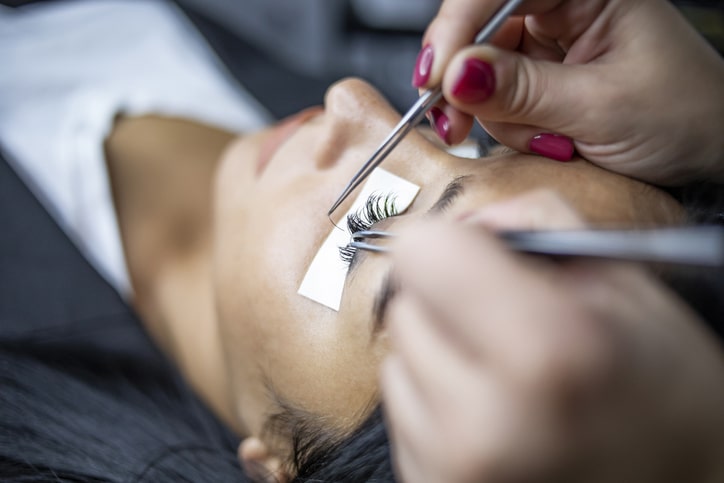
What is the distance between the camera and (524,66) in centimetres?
68

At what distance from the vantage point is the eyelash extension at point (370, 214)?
76 centimetres

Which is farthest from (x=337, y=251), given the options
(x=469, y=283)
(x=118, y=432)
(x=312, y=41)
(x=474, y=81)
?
(x=312, y=41)

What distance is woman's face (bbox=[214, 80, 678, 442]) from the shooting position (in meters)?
0.70

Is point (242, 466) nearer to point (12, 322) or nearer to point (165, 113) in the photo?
point (12, 322)

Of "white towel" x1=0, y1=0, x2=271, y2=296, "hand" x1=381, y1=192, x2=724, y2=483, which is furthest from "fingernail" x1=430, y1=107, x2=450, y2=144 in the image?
"white towel" x1=0, y1=0, x2=271, y2=296

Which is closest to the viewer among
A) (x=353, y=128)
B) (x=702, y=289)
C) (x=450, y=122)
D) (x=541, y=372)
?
(x=541, y=372)

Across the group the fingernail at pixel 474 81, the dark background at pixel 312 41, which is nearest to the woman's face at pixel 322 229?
the fingernail at pixel 474 81

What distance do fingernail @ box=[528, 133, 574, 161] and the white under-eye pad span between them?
15cm

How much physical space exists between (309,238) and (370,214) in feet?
0.29

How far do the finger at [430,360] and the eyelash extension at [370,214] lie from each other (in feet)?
0.96

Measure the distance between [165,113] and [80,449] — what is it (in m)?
0.89

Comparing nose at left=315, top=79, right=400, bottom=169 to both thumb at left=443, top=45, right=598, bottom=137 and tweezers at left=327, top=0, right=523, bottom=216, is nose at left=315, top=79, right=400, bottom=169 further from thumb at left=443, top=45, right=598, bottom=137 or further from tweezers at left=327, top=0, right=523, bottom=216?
thumb at left=443, top=45, right=598, bottom=137

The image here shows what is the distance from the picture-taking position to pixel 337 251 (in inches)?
30.4

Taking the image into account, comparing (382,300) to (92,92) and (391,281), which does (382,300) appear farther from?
(92,92)
